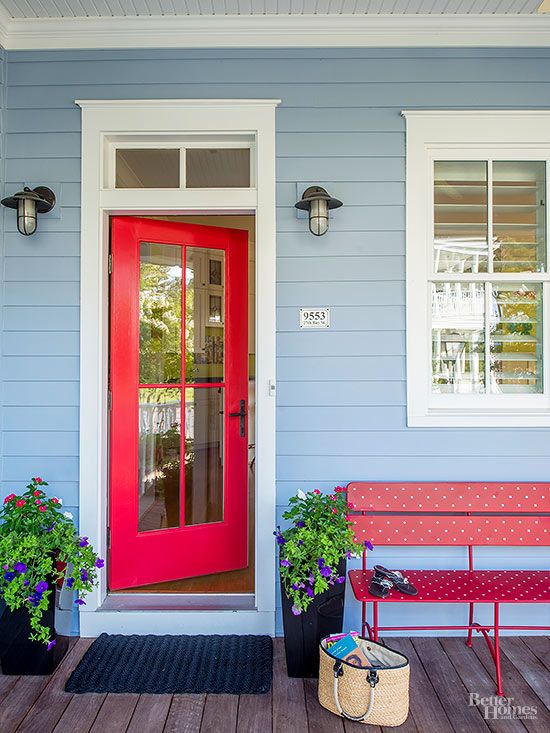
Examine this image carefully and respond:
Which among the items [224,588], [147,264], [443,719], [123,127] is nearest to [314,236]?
[147,264]

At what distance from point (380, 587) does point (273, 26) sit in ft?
9.37

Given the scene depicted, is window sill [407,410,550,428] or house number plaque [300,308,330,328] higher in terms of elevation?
house number plaque [300,308,330,328]

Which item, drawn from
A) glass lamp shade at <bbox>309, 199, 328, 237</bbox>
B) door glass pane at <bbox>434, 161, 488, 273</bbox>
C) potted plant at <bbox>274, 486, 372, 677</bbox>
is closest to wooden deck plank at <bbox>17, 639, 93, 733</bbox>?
potted plant at <bbox>274, 486, 372, 677</bbox>

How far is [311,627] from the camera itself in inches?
87.8

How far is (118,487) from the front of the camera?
278 centimetres

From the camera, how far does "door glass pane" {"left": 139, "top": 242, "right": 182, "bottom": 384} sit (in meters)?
2.85

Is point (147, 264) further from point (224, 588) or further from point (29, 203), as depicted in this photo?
point (224, 588)

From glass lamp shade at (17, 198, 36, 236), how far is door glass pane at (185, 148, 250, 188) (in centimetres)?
83

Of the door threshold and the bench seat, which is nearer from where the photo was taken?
the bench seat

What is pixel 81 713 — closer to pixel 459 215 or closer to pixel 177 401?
pixel 177 401

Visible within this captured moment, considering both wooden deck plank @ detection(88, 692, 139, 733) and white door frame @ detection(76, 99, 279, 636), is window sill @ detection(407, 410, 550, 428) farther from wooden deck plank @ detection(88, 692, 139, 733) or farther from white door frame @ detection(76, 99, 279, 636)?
wooden deck plank @ detection(88, 692, 139, 733)

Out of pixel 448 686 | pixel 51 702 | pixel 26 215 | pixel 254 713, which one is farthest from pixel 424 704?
pixel 26 215

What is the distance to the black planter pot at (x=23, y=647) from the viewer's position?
2.22 metres

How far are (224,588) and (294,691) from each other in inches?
32.6
